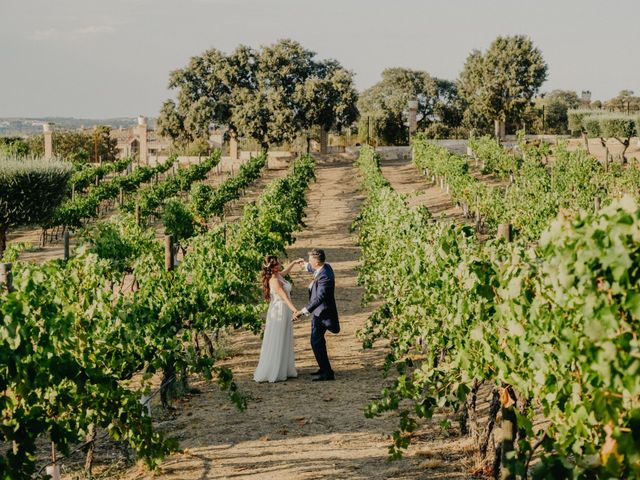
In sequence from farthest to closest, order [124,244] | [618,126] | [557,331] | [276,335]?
[618,126] → [124,244] → [276,335] → [557,331]

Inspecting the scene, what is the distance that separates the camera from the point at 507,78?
55.8 meters

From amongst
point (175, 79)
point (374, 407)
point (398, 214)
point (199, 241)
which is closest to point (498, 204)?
point (398, 214)

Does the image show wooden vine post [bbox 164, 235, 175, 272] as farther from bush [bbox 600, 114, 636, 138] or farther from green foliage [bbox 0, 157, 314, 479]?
bush [bbox 600, 114, 636, 138]

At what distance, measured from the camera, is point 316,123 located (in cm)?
4847

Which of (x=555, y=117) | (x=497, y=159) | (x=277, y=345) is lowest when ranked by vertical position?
(x=277, y=345)

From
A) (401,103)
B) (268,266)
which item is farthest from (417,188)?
(401,103)

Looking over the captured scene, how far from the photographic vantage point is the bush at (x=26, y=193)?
22078 millimetres

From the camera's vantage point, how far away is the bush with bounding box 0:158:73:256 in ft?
72.4

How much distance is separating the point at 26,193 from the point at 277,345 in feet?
51.7

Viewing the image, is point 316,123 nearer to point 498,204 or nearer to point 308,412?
point 498,204

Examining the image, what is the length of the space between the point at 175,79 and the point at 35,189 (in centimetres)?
2934

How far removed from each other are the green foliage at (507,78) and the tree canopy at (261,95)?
11484 mm

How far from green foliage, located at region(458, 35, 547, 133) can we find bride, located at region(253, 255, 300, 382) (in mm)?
48766

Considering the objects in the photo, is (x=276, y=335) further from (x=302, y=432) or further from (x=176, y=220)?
(x=176, y=220)
